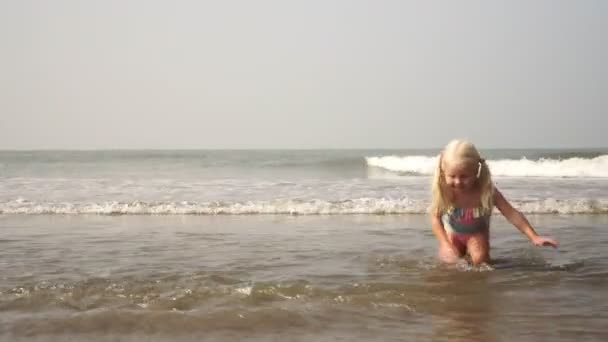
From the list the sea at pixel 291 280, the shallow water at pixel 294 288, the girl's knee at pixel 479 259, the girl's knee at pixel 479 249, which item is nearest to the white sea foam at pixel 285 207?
the sea at pixel 291 280

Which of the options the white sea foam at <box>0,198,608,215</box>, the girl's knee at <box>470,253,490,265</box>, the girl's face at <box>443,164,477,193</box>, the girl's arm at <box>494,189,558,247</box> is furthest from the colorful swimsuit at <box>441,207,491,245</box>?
the white sea foam at <box>0,198,608,215</box>

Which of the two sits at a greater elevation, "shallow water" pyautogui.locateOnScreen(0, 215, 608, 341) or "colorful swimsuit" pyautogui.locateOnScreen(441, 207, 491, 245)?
"colorful swimsuit" pyautogui.locateOnScreen(441, 207, 491, 245)

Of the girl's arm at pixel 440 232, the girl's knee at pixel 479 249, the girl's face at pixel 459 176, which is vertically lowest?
the girl's knee at pixel 479 249

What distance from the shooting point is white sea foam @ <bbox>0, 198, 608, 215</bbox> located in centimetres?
1050

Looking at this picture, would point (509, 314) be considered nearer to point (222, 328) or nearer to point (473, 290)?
point (473, 290)

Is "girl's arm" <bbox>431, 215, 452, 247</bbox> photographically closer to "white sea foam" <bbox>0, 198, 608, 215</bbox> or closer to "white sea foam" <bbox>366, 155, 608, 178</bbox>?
"white sea foam" <bbox>0, 198, 608, 215</bbox>

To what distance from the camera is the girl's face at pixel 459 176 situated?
5129 millimetres

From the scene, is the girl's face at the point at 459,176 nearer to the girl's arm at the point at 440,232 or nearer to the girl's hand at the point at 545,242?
the girl's arm at the point at 440,232

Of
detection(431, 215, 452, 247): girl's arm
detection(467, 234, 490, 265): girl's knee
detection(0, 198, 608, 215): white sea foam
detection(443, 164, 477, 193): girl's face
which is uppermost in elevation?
detection(443, 164, 477, 193): girl's face

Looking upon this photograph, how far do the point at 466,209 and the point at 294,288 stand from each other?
2091 millimetres

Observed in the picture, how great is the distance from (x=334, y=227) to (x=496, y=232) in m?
2.17

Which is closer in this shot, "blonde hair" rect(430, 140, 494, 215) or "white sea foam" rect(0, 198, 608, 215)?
"blonde hair" rect(430, 140, 494, 215)

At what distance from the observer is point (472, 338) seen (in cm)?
315

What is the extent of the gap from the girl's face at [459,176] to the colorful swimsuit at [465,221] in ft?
1.20
